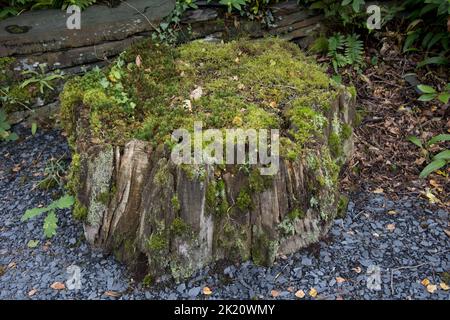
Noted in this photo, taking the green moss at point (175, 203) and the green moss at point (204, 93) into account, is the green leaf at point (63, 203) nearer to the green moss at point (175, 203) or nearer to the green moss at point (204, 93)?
the green moss at point (204, 93)

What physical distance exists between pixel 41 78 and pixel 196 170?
9.48 ft

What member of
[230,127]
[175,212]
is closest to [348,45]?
[230,127]

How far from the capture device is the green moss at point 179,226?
352 centimetres

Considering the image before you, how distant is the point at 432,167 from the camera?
4586 millimetres

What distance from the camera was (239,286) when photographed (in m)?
3.62

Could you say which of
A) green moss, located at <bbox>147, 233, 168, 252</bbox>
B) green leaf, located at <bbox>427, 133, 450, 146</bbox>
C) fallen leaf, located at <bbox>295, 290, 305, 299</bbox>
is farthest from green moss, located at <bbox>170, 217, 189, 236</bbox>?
green leaf, located at <bbox>427, 133, 450, 146</bbox>

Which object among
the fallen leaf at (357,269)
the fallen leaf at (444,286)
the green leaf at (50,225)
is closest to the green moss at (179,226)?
the green leaf at (50,225)

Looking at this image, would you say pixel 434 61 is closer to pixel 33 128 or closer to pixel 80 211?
pixel 80 211

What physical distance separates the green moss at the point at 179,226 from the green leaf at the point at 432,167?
2583 mm

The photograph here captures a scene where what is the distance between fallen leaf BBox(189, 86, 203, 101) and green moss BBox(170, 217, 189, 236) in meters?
1.20

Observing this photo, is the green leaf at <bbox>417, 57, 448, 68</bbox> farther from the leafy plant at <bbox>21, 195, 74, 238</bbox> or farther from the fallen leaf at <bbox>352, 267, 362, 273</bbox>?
the leafy plant at <bbox>21, 195, 74, 238</bbox>

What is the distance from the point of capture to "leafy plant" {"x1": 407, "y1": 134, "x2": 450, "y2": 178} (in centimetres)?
459

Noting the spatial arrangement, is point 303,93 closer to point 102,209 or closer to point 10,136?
point 102,209

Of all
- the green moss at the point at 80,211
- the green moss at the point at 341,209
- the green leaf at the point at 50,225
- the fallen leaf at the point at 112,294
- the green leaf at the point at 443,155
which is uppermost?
the green moss at the point at 80,211
